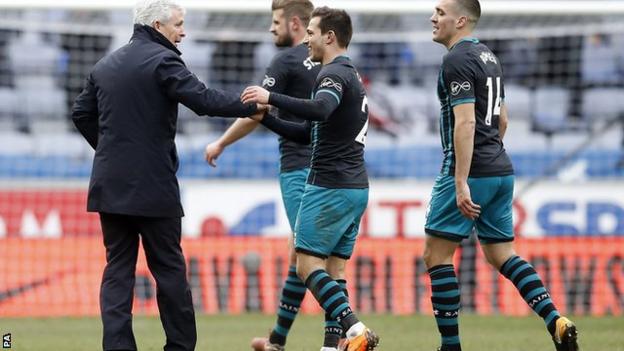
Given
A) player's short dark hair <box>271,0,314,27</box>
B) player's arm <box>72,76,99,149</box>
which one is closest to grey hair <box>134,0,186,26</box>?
player's arm <box>72,76,99,149</box>

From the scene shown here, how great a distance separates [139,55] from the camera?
704 cm

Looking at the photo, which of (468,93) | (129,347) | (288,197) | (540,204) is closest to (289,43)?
(288,197)

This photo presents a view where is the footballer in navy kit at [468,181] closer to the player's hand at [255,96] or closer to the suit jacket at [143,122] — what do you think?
the player's hand at [255,96]

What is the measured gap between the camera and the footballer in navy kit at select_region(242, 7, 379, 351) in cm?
754

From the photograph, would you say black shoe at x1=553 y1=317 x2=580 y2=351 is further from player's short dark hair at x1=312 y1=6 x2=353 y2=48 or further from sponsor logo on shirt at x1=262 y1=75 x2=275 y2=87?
sponsor logo on shirt at x1=262 y1=75 x2=275 y2=87

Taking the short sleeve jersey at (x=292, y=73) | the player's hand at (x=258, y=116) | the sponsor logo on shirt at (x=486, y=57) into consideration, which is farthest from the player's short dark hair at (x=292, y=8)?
the player's hand at (x=258, y=116)

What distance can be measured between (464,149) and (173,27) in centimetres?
182

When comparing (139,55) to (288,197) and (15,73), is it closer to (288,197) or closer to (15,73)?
(288,197)

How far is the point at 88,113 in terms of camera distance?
7.28 m

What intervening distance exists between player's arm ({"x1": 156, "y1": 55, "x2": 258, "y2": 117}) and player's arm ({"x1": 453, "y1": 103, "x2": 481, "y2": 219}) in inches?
53.7

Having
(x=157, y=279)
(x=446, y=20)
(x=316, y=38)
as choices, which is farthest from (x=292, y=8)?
(x=157, y=279)

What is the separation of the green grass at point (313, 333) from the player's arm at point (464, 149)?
75.8 inches

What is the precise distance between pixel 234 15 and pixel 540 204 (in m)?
4.38

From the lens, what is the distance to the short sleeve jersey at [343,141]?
7652 millimetres
